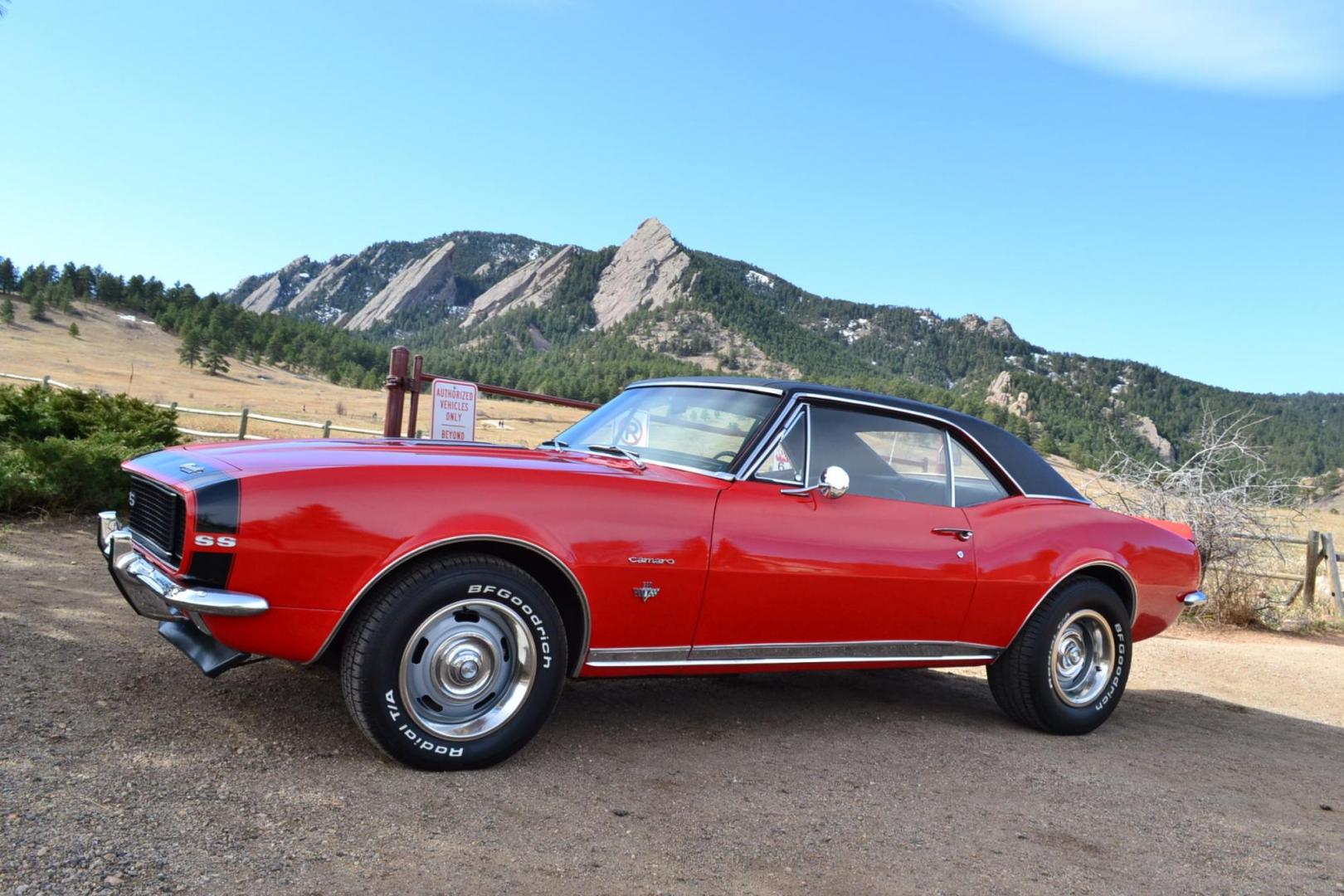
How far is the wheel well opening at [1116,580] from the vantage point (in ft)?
17.6

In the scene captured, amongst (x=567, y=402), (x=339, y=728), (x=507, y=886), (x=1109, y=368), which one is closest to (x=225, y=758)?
(x=339, y=728)

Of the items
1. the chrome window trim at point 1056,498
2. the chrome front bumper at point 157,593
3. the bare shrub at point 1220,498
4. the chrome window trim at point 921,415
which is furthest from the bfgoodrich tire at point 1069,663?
the bare shrub at point 1220,498

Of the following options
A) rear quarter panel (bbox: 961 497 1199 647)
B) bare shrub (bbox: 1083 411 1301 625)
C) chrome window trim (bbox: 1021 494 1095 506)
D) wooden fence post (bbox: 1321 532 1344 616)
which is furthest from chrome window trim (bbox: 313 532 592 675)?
wooden fence post (bbox: 1321 532 1344 616)

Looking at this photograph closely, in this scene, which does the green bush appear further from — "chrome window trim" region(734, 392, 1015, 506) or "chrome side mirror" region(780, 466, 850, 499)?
"chrome side mirror" region(780, 466, 850, 499)

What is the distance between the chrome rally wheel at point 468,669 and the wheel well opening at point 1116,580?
10.3ft

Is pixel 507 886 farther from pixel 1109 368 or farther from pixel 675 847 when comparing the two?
pixel 1109 368

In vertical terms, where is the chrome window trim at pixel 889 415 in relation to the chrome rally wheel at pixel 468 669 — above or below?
above

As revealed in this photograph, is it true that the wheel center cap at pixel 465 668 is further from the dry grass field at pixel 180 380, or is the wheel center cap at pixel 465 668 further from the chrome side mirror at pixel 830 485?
the dry grass field at pixel 180 380

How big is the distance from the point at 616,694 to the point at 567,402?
4.30 metres

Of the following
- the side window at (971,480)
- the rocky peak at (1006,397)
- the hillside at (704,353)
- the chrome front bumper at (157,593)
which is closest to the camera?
the chrome front bumper at (157,593)

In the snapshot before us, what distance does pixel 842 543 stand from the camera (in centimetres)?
441

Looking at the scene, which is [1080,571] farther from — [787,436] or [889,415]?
[787,436]

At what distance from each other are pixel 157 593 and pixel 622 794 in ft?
5.65

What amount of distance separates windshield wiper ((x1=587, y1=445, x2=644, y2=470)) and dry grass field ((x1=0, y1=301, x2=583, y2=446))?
3087 cm
